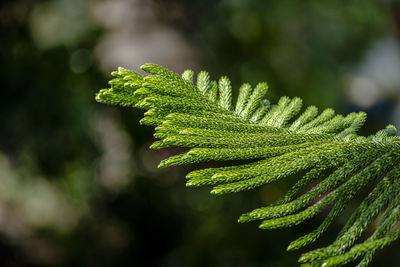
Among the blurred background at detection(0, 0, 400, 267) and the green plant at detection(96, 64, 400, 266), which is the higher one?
the blurred background at detection(0, 0, 400, 267)

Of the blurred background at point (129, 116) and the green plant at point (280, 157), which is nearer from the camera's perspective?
the green plant at point (280, 157)

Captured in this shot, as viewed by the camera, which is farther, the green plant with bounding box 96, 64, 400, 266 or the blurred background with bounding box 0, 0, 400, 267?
the blurred background with bounding box 0, 0, 400, 267

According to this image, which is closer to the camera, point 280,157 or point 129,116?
point 280,157

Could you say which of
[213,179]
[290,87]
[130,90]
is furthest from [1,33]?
[213,179]

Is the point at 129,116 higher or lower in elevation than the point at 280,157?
higher
